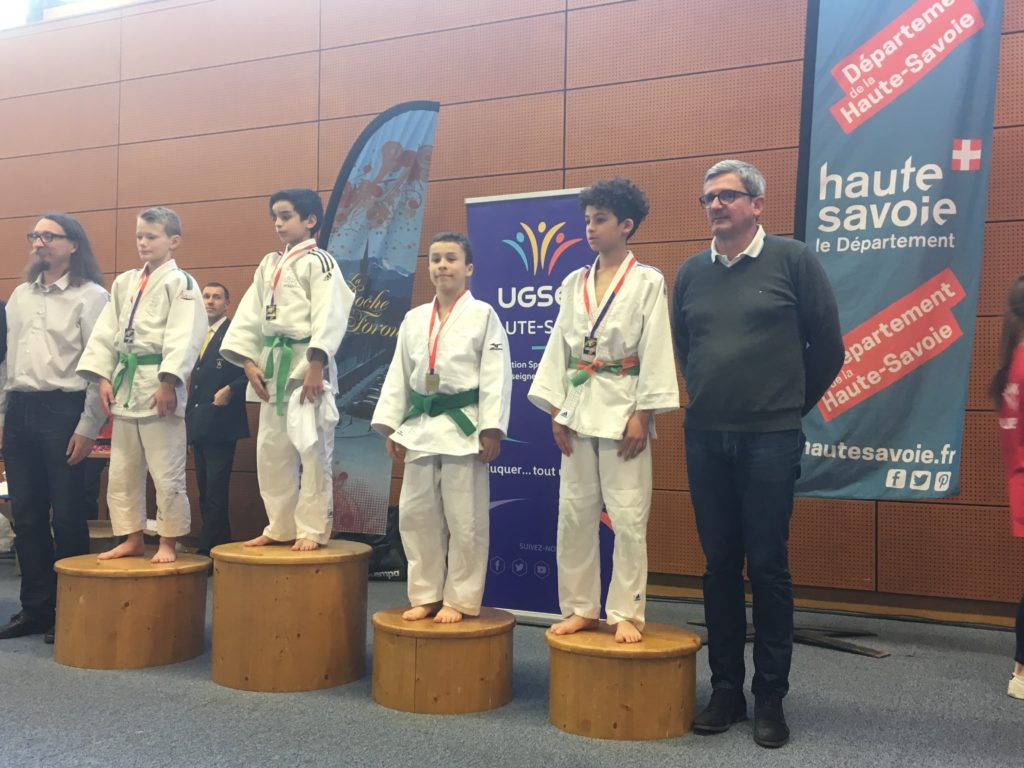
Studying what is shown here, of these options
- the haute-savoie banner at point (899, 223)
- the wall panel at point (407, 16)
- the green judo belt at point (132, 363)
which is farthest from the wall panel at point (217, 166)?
the haute-savoie banner at point (899, 223)

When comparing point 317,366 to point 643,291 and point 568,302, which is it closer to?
point 568,302

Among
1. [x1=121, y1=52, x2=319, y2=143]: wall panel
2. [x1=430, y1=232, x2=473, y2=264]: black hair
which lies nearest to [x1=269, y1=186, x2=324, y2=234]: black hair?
[x1=430, y1=232, x2=473, y2=264]: black hair

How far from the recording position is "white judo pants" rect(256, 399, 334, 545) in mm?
2986

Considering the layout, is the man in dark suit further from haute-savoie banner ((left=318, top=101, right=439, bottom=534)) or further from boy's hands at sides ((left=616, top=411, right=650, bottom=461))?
boy's hands at sides ((left=616, top=411, right=650, bottom=461))

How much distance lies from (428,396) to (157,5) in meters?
4.60

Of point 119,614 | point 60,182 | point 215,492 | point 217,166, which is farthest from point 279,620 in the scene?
point 60,182

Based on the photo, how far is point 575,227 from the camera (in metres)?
3.56

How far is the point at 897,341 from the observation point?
3.57 m

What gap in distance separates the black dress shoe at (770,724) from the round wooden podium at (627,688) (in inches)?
7.3

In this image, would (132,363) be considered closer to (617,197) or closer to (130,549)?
(130,549)

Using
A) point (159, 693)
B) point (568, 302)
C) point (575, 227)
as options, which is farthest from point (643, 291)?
point (159, 693)

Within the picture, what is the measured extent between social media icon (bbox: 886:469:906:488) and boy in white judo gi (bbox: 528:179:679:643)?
1586mm

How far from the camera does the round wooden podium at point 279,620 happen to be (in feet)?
8.93

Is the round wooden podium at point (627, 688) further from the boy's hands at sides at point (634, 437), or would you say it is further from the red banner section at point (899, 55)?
the red banner section at point (899, 55)
